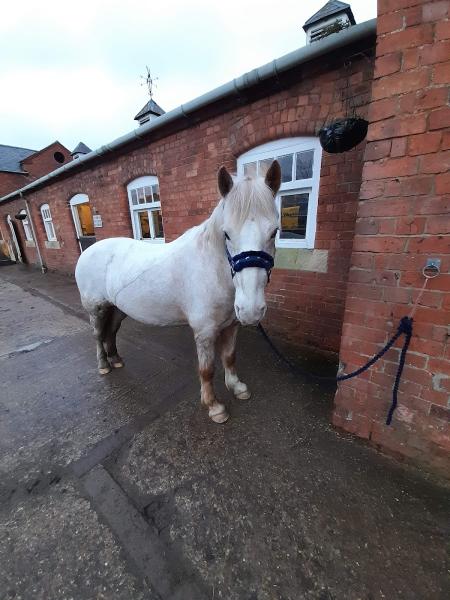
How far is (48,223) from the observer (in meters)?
9.95

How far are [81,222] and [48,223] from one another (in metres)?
2.68

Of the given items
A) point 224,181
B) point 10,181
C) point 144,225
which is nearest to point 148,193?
point 144,225

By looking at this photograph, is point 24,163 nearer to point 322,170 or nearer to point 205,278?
point 322,170

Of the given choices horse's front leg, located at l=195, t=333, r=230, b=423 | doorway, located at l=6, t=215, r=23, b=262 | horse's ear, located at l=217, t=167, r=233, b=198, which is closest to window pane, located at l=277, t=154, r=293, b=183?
horse's ear, located at l=217, t=167, r=233, b=198

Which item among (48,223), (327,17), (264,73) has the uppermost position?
(327,17)

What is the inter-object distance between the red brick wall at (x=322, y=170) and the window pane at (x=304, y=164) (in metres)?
0.23

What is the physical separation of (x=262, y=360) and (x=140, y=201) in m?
4.61

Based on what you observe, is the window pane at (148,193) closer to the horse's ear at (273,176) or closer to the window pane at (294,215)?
the window pane at (294,215)

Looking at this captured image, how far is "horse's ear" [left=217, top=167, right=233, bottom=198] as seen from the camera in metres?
1.49

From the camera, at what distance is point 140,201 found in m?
5.54

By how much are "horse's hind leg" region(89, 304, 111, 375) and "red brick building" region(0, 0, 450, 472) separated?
89.8 inches

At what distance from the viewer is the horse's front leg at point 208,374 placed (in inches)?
82.4

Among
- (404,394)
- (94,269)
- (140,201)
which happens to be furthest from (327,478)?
(140,201)

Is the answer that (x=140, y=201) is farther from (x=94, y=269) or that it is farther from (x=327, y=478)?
(x=327, y=478)
